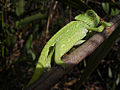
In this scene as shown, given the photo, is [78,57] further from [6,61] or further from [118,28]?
[6,61]

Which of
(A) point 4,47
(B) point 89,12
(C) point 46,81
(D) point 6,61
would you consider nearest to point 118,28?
(B) point 89,12

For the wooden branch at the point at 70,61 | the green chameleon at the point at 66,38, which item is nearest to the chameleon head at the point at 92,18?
the green chameleon at the point at 66,38

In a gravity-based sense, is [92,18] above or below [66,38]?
above

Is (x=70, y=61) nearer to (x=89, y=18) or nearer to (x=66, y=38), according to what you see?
(x=66, y=38)

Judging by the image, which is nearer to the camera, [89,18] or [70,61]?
[70,61]

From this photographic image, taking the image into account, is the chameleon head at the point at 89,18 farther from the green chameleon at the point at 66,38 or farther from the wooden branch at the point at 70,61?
the wooden branch at the point at 70,61

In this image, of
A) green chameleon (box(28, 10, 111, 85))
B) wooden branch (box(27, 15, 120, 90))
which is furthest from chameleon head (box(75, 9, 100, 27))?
wooden branch (box(27, 15, 120, 90))

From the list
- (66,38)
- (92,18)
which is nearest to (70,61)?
(66,38)
